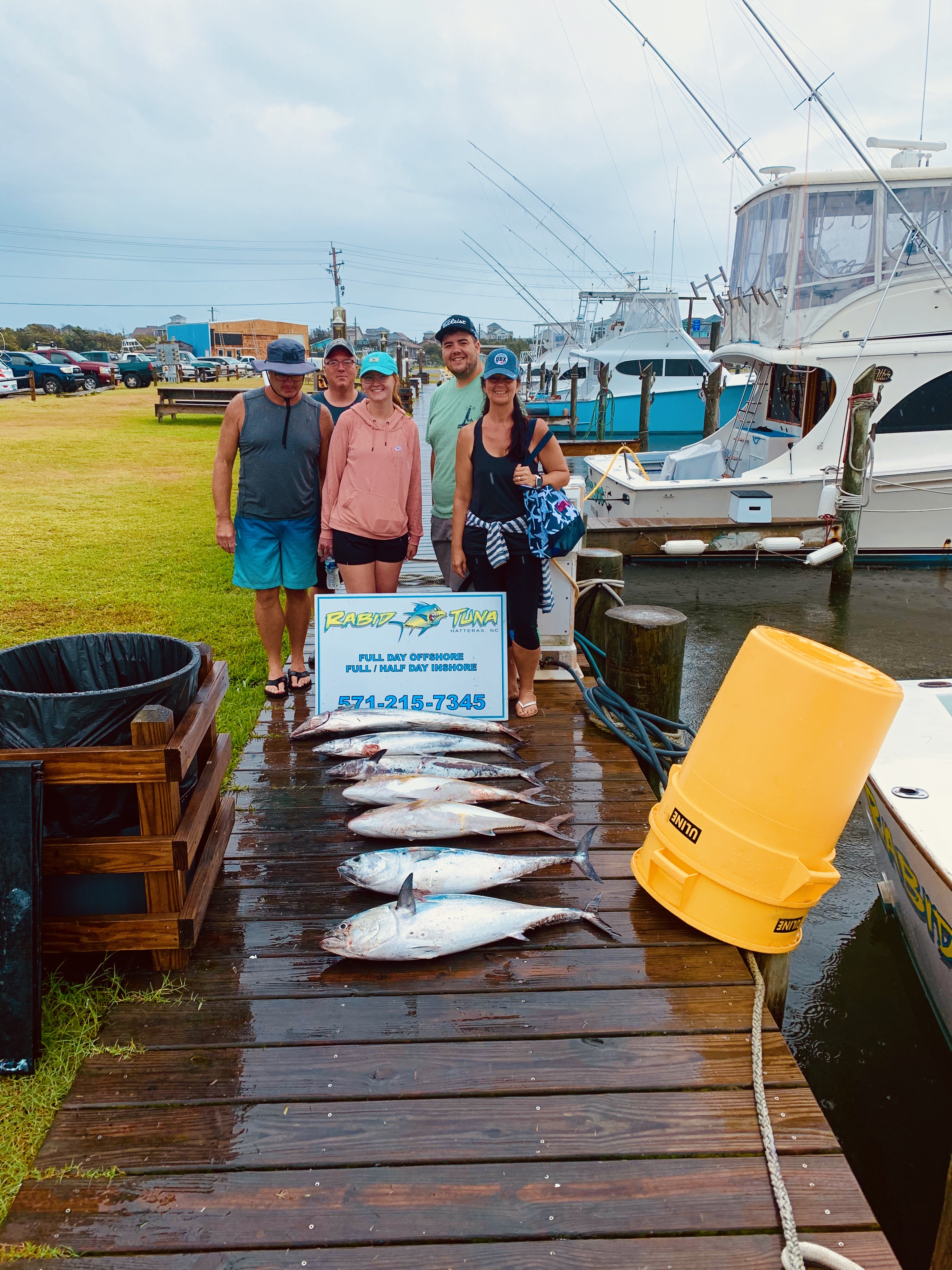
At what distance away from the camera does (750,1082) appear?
7.16 ft

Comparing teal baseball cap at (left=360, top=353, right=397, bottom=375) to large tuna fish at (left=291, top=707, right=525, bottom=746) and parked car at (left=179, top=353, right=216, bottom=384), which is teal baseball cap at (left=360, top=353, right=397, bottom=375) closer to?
large tuna fish at (left=291, top=707, right=525, bottom=746)

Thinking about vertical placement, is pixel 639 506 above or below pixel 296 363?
below

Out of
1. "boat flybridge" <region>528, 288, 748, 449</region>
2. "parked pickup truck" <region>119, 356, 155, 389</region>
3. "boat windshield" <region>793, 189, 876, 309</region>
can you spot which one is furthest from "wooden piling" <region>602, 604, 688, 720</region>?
"parked pickup truck" <region>119, 356, 155, 389</region>

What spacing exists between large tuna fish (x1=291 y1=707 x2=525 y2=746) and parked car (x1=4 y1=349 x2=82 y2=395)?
106 ft

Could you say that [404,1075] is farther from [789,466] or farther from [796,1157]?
[789,466]

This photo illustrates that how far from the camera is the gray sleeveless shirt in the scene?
14.3 ft

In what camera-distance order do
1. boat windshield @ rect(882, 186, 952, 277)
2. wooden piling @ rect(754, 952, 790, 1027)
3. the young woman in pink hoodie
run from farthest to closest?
boat windshield @ rect(882, 186, 952, 277) < the young woman in pink hoodie < wooden piling @ rect(754, 952, 790, 1027)

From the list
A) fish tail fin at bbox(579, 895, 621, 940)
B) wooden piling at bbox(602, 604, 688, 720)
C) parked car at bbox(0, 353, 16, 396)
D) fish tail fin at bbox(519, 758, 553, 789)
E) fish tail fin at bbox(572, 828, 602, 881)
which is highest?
parked car at bbox(0, 353, 16, 396)

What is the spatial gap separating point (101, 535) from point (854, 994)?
9.81 m

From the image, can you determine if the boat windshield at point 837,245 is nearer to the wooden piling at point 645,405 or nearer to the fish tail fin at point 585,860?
the wooden piling at point 645,405

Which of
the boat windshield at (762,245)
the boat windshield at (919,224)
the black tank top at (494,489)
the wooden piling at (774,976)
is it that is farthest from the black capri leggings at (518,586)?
the boat windshield at (762,245)

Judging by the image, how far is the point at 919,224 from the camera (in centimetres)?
1141

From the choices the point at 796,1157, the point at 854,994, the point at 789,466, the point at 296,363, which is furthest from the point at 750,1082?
the point at 789,466

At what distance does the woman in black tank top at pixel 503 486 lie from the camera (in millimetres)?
3992
